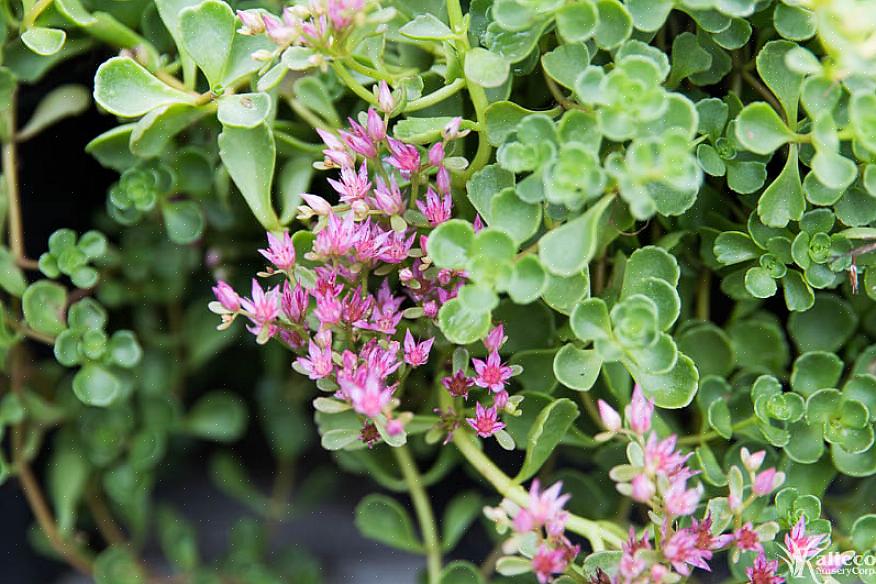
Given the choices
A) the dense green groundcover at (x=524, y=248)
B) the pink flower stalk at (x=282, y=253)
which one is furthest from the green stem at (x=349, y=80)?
the pink flower stalk at (x=282, y=253)

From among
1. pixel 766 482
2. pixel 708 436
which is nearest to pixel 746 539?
pixel 766 482

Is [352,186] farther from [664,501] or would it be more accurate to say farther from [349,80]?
[664,501]

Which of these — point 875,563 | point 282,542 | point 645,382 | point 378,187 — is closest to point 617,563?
point 645,382

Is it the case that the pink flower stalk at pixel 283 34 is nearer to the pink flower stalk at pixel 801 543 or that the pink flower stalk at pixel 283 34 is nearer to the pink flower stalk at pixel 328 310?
the pink flower stalk at pixel 328 310

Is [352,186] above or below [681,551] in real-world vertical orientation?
above

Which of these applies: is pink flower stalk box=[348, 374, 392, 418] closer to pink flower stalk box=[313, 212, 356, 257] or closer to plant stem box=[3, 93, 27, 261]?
pink flower stalk box=[313, 212, 356, 257]

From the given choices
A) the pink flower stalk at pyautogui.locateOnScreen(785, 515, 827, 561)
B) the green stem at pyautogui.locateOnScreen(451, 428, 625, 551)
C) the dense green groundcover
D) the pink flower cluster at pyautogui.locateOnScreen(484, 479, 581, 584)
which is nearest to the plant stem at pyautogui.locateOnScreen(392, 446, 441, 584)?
the dense green groundcover

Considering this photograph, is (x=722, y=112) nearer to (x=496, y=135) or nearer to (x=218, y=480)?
(x=496, y=135)

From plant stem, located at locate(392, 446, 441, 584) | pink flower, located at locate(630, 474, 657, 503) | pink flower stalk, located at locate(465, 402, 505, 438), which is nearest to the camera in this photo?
pink flower, located at locate(630, 474, 657, 503)
